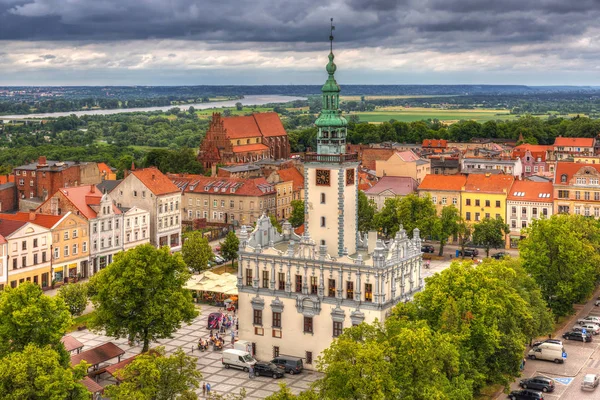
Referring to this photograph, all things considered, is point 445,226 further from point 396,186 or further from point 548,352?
point 548,352

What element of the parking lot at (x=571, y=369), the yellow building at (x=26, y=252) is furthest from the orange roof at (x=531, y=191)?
the yellow building at (x=26, y=252)

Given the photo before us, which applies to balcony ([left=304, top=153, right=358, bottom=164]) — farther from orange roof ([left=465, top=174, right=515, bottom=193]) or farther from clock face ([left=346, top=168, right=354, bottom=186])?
orange roof ([left=465, top=174, right=515, bottom=193])

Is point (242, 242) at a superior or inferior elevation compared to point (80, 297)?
superior

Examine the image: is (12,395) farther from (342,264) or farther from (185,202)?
(185,202)

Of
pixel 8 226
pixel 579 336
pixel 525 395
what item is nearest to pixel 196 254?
pixel 8 226

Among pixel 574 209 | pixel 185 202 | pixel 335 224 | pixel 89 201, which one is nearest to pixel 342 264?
pixel 335 224

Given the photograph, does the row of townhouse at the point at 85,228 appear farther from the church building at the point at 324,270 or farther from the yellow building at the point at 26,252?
the church building at the point at 324,270

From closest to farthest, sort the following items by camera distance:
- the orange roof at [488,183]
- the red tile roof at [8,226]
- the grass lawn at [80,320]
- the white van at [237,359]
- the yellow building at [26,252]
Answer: the white van at [237,359] → the grass lawn at [80,320] → the yellow building at [26,252] → the red tile roof at [8,226] → the orange roof at [488,183]
